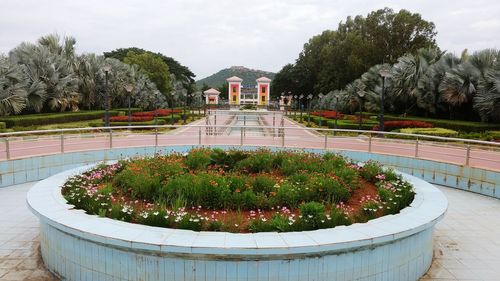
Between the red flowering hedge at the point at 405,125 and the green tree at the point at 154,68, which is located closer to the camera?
the red flowering hedge at the point at 405,125

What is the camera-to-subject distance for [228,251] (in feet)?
13.2

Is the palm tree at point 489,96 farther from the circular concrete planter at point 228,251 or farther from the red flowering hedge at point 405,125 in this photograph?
the circular concrete planter at point 228,251

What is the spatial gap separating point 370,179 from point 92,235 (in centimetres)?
531

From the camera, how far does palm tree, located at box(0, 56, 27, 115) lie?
67.6 feet

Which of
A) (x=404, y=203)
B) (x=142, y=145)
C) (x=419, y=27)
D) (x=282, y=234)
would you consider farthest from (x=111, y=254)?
(x=419, y=27)

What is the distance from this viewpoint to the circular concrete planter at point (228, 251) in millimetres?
4105

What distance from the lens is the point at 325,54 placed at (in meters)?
52.6

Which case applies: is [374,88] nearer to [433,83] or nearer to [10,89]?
[433,83]

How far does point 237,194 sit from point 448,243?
138 inches

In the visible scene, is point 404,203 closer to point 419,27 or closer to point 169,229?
point 169,229

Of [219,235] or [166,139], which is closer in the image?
[219,235]

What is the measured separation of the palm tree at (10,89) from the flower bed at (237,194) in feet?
52.6

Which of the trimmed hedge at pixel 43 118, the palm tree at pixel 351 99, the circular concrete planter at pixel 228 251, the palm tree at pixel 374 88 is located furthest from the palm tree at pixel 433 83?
the trimmed hedge at pixel 43 118

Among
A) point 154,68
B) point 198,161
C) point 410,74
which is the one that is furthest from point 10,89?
point 154,68
